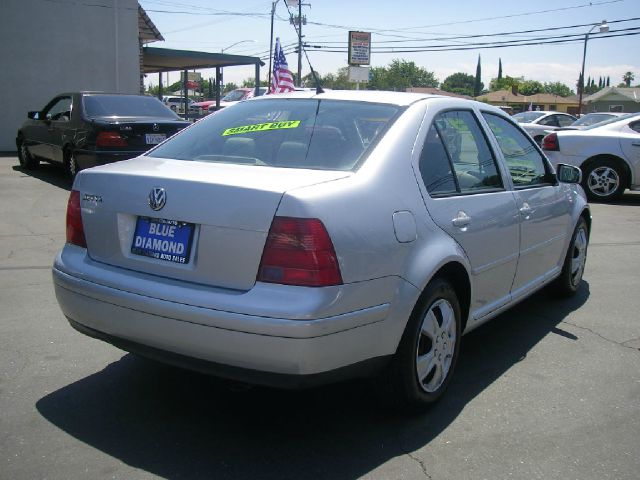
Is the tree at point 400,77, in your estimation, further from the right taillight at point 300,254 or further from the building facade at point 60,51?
the right taillight at point 300,254

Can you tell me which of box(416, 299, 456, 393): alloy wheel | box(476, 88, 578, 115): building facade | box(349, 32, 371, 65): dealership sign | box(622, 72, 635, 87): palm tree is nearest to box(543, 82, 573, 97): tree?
box(622, 72, 635, 87): palm tree

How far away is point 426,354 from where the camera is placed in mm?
3281

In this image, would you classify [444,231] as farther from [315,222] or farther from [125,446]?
[125,446]

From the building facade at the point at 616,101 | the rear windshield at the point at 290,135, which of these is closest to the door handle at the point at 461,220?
the rear windshield at the point at 290,135

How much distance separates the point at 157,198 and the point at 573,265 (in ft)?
12.5

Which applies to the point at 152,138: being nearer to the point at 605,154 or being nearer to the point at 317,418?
the point at 317,418

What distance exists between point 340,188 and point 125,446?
1486 millimetres

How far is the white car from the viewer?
11.4 metres

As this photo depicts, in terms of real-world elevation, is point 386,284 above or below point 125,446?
above

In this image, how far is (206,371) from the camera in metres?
2.80

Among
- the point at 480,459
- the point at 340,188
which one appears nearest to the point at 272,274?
the point at 340,188

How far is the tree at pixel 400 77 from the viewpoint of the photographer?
7325cm

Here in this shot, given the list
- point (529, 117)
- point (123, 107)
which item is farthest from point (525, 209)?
point (529, 117)

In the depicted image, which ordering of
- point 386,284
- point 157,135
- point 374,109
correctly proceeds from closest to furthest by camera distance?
point 386,284, point 374,109, point 157,135
